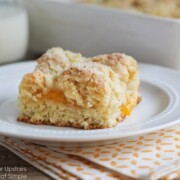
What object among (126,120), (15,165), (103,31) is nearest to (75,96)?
(126,120)

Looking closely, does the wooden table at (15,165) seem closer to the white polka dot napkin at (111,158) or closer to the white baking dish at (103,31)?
the white polka dot napkin at (111,158)

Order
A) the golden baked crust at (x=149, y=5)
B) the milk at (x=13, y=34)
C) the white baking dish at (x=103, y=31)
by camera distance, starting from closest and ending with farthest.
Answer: the white baking dish at (x=103, y=31) < the milk at (x=13, y=34) < the golden baked crust at (x=149, y=5)

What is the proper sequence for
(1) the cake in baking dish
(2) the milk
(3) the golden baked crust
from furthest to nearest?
1. (3) the golden baked crust
2. (2) the milk
3. (1) the cake in baking dish

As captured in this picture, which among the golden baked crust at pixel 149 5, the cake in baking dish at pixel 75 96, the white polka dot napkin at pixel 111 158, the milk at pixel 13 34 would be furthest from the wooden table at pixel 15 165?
the golden baked crust at pixel 149 5

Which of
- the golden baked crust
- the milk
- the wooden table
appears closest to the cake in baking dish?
the wooden table

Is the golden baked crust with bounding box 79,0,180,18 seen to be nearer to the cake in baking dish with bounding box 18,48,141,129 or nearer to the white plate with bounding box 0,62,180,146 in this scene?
the white plate with bounding box 0,62,180,146

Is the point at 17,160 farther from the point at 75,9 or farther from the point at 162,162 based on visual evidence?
the point at 75,9

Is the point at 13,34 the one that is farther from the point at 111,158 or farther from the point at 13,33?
the point at 111,158

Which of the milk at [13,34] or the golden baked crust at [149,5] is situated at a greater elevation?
the golden baked crust at [149,5]
